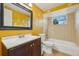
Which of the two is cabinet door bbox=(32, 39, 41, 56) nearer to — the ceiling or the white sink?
the white sink

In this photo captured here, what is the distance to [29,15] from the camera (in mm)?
1447

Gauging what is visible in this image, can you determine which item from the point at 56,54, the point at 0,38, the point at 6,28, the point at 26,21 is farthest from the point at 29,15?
the point at 56,54

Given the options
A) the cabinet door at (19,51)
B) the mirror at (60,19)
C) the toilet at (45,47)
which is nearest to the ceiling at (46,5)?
the mirror at (60,19)

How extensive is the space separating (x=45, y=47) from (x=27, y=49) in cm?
27

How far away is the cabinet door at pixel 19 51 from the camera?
1.24 metres

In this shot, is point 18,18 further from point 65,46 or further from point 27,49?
point 65,46

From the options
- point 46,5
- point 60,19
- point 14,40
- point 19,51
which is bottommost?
point 19,51

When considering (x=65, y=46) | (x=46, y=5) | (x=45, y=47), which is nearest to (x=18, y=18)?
(x=46, y=5)

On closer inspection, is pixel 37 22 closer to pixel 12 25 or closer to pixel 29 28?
pixel 29 28

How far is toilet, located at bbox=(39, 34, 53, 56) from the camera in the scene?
1.45 metres

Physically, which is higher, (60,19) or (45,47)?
(60,19)

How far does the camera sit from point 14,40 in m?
1.34

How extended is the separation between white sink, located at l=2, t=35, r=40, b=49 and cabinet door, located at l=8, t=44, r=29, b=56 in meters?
0.05

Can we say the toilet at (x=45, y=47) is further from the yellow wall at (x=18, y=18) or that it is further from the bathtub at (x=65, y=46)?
the yellow wall at (x=18, y=18)
